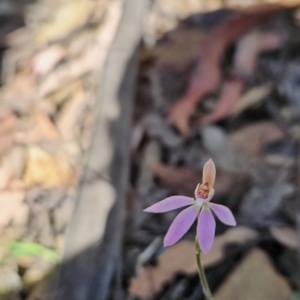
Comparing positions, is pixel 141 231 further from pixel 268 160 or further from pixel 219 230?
pixel 268 160

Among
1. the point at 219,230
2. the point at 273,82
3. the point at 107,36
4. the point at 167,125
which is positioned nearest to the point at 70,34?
the point at 107,36

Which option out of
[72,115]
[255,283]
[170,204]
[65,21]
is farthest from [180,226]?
[65,21]

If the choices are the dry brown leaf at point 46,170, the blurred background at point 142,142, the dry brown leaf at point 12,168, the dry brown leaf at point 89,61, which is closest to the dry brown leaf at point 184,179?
the blurred background at point 142,142

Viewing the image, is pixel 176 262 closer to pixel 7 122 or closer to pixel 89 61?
pixel 7 122

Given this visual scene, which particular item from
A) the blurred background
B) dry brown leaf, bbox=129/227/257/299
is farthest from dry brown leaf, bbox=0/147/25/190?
dry brown leaf, bbox=129/227/257/299

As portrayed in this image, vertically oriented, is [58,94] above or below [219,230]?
above
